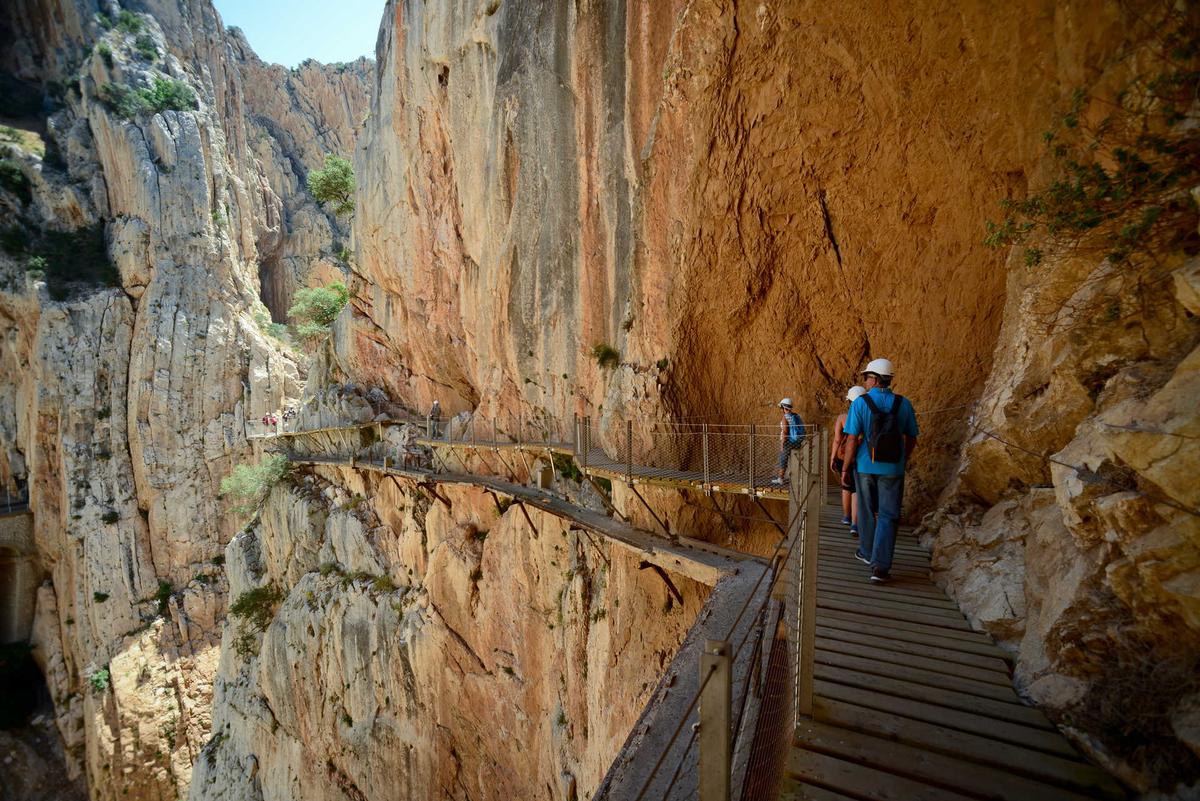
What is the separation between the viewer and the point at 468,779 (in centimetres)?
1216

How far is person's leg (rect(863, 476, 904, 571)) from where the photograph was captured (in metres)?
4.11

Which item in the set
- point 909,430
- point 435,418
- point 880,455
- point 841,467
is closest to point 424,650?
point 435,418

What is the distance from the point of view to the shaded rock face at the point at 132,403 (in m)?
25.5

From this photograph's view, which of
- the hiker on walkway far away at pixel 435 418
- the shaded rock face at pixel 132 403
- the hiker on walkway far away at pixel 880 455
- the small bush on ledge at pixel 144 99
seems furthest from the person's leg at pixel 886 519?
A: the small bush on ledge at pixel 144 99

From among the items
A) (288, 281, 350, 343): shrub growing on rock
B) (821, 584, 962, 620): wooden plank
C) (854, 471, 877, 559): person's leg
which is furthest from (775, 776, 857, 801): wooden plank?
(288, 281, 350, 343): shrub growing on rock

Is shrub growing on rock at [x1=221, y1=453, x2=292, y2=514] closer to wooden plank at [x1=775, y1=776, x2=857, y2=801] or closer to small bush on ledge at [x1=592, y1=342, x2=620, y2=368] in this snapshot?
small bush on ledge at [x1=592, y1=342, x2=620, y2=368]

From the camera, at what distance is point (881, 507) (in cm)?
414

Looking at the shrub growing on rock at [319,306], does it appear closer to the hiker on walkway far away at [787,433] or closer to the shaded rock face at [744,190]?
the shaded rock face at [744,190]

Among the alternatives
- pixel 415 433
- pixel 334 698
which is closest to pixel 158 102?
pixel 415 433

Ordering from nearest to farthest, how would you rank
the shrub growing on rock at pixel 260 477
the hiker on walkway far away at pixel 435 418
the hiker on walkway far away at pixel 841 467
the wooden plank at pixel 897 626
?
the wooden plank at pixel 897 626, the hiker on walkway far away at pixel 841 467, the hiker on walkway far away at pixel 435 418, the shrub growing on rock at pixel 260 477

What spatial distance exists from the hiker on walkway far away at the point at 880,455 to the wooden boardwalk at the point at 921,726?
66 cm

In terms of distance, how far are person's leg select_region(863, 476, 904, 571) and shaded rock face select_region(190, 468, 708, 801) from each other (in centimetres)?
374

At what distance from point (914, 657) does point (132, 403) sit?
128ft

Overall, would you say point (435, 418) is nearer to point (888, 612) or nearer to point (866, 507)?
point (866, 507)
